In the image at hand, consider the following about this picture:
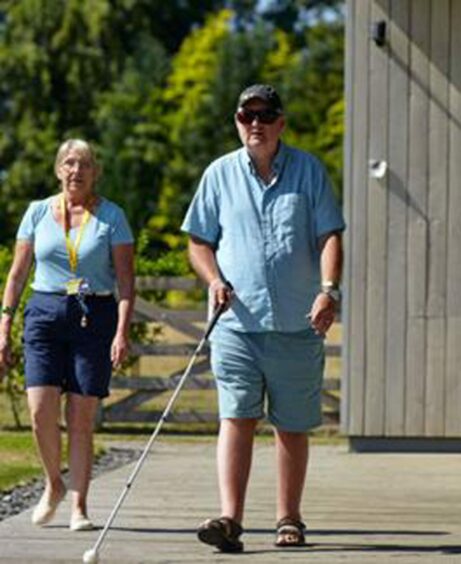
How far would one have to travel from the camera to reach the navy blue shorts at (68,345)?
1119 cm

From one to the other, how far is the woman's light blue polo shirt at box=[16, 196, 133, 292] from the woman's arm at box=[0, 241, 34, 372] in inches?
3.9

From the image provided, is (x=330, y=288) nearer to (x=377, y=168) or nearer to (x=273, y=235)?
(x=273, y=235)

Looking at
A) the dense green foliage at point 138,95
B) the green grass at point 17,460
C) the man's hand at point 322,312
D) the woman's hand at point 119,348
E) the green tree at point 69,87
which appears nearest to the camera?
the man's hand at point 322,312

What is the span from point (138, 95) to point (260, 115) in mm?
40677

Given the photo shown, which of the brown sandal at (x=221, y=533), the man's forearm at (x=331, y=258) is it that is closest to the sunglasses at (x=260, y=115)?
the man's forearm at (x=331, y=258)

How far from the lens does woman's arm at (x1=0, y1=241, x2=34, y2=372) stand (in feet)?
37.1

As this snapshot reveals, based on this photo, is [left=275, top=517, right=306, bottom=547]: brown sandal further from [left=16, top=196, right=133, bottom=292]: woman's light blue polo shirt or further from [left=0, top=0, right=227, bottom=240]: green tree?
[left=0, top=0, right=227, bottom=240]: green tree

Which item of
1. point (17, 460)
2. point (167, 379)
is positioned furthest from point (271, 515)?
point (167, 379)

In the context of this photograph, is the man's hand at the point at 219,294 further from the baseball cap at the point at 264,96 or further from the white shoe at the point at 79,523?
the white shoe at the point at 79,523

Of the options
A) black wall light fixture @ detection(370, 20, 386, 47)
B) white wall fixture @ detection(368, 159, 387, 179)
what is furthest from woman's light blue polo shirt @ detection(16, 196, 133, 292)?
black wall light fixture @ detection(370, 20, 386, 47)

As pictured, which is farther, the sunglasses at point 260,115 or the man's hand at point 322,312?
the sunglasses at point 260,115

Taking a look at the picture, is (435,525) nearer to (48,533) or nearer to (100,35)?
(48,533)

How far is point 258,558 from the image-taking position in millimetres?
10391

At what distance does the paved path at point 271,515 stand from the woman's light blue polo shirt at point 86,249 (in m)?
1.19
